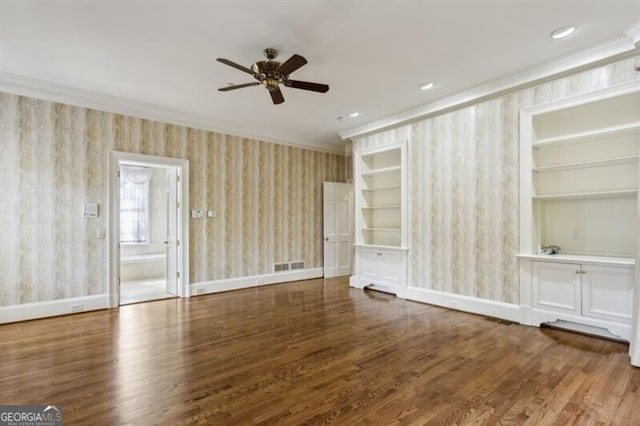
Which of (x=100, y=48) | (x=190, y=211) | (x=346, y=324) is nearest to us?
(x=100, y=48)

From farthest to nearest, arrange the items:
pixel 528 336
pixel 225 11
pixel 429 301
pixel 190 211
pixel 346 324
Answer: pixel 190 211, pixel 429 301, pixel 346 324, pixel 528 336, pixel 225 11

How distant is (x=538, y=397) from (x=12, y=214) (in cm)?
606

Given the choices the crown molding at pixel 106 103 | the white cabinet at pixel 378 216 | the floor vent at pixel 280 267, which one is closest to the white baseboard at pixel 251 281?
the floor vent at pixel 280 267

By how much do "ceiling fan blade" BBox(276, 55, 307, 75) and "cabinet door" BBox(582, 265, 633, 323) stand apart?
3737 mm

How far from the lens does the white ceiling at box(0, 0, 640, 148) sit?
2736 millimetres

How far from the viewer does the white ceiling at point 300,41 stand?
8.98ft

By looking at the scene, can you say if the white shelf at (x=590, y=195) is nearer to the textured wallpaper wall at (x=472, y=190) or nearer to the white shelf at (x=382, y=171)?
the textured wallpaper wall at (x=472, y=190)

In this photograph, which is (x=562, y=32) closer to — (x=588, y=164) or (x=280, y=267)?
(x=588, y=164)

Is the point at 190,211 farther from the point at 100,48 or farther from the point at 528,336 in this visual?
the point at 528,336

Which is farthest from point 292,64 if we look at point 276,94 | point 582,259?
point 582,259

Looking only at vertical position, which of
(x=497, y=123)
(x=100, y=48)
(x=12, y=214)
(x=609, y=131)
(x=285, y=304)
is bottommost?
(x=285, y=304)

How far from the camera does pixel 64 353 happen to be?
10.6ft

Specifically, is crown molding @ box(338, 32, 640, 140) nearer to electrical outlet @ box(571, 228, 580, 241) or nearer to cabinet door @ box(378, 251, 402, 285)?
electrical outlet @ box(571, 228, 580, 241)

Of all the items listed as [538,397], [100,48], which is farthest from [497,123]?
[100,48]
